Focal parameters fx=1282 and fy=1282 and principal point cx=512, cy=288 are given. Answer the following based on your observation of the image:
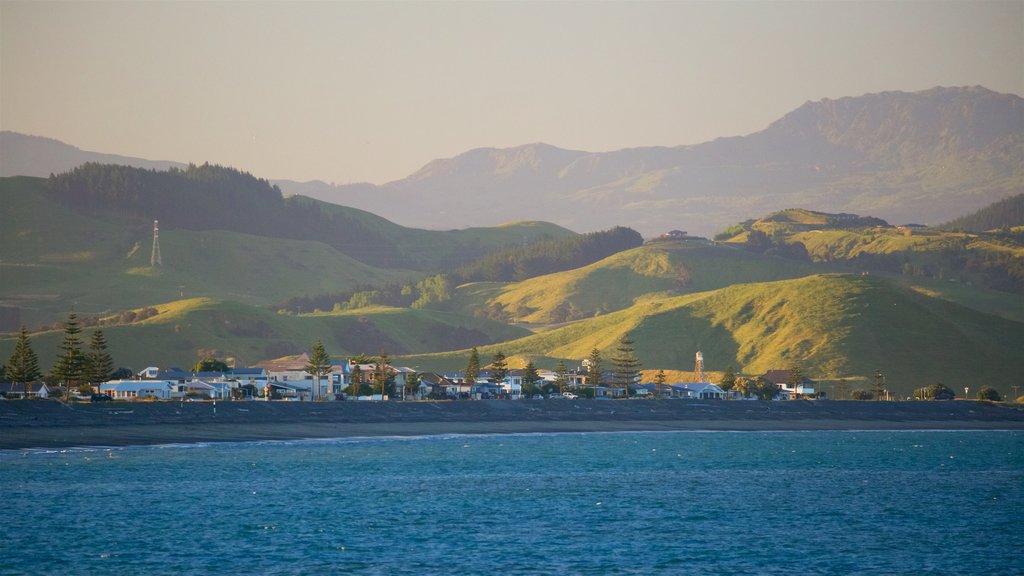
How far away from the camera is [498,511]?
75.9 metres

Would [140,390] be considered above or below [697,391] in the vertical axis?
above

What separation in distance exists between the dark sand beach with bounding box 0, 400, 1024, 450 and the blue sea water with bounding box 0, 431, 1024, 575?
6605 mm

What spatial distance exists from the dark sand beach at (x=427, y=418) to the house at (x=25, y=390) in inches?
813

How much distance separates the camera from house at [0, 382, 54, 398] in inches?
5536

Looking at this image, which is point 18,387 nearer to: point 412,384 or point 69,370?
point 69,370

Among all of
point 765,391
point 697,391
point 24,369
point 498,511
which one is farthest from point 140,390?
point 765,391

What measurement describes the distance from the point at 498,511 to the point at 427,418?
70571 mm

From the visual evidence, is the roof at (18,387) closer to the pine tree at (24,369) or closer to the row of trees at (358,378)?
the pine tree at (24,369)

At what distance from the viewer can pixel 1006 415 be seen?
570 ft

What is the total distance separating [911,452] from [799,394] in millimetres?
68249

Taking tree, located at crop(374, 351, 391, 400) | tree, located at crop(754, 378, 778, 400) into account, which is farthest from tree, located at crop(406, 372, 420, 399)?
tree, located at crop(754, 378, 778, 400)

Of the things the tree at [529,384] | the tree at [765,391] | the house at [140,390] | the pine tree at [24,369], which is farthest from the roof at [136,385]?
the tree at [765,391]

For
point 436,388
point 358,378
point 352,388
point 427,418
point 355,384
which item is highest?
point 358,378

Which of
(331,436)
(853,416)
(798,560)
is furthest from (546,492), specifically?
(853,416)
